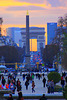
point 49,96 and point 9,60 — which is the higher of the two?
point 9,60

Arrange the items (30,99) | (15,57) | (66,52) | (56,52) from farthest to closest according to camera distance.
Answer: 1. (15,57)
2. (56,52)
3. (66,52)
4. (30,99)

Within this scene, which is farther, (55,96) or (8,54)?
(8,54)

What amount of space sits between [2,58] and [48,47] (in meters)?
15.8

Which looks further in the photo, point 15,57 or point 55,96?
point 15,57

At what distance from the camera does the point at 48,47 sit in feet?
431

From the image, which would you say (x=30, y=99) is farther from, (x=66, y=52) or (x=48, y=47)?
(x=48, y=47)

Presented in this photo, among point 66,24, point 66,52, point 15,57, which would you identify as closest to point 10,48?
point 15,57

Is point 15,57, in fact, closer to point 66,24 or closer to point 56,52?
point 56,52

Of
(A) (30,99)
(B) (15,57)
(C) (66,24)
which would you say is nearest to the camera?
(A) (30,99)

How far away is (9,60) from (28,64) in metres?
4.75

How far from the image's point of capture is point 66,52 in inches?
3565

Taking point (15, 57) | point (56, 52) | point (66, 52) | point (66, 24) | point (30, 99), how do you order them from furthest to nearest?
point (15, 57), point (56, 52), point (66, 24), point (66, 52), point (30, 99)

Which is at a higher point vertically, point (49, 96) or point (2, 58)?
point (2, 58)

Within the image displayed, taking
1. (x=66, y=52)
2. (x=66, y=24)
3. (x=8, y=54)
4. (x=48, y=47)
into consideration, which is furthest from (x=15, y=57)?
(x=66, y=52)
